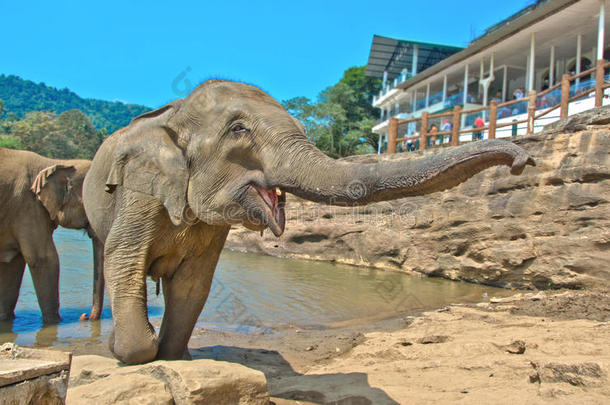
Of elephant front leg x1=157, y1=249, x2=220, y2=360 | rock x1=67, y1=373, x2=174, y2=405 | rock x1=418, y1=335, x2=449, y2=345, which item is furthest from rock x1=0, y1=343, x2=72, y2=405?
rock x1=418, y1=335, x2=449, y2=345

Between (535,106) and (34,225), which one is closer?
(34,225)

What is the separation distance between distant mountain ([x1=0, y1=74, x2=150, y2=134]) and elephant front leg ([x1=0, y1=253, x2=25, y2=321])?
135m

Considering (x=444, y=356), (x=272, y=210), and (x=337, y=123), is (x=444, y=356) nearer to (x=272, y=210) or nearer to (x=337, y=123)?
(x=272, y=210)

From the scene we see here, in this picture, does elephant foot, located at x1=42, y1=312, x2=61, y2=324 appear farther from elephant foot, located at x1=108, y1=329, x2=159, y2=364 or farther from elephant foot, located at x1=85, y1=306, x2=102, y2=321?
elephant foot, located at x1=108, y1=329, x2=159, y2=364

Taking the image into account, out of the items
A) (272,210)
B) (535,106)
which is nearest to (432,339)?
(272,210)

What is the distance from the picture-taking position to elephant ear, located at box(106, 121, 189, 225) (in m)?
3.09

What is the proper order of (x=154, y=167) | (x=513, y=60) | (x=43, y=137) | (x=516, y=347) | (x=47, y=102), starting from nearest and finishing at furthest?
1. (x=154, y=167)
2. (x=516, y=347)
3. (x=513, y=60)
4. (x=43, y=137)
5. (x=47, y=102)

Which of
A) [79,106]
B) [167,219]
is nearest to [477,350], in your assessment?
[167,219]

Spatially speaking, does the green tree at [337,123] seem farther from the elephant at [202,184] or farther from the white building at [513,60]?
the elephant at [202,184]

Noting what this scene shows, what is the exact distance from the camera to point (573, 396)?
2748 mm

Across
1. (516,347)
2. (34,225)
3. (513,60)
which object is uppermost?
(513,60)

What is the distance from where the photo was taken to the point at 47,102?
481 ft

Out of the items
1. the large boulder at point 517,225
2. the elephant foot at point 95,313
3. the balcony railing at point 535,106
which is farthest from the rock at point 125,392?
the balcony railing at point 535,106

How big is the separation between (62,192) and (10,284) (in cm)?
142
